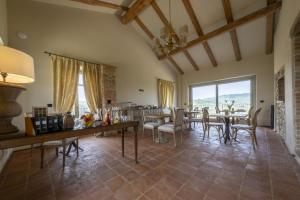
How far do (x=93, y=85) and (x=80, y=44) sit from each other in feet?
4.35

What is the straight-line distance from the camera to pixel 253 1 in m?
3.98

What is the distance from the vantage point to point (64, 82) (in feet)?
12.8

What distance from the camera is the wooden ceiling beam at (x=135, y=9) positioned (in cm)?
437

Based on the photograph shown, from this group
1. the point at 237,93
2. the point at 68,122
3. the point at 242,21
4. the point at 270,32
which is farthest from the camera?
the point at 237,93

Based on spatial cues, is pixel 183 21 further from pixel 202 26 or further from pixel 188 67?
pixel 188 67

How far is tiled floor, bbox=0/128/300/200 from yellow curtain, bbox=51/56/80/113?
1.42 m

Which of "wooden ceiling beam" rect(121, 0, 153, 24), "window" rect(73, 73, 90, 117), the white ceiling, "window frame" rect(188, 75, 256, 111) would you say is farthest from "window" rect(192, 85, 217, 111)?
"window" rect(73, 73, 90, 117)

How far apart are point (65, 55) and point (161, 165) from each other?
156 inches

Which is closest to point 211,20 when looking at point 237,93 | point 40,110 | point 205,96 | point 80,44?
point 237,93

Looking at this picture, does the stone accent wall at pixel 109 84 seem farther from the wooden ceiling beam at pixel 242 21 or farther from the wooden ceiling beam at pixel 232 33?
the wooden ceiling beam at pixel 232 33

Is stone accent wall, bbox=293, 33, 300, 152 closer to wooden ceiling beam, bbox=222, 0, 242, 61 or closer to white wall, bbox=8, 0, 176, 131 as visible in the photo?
wooden ceiling beam, bbox=222, 0, 242, 61

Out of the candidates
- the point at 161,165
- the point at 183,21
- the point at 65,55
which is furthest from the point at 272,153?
the point at 65,55

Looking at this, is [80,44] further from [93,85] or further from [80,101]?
[80,101]

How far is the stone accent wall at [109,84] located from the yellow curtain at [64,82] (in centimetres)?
92
